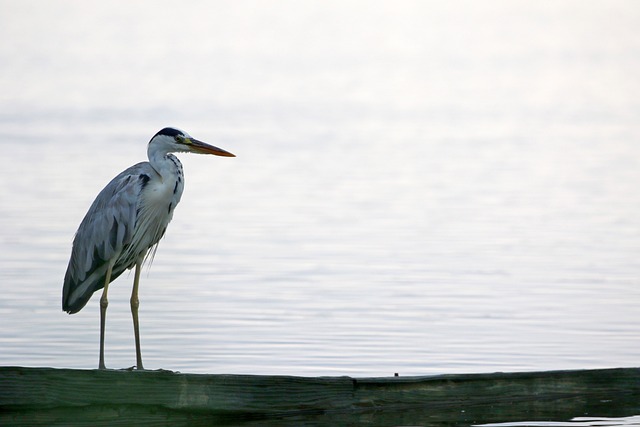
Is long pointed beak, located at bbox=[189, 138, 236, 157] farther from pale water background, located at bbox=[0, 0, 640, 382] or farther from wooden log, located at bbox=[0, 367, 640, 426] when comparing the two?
wooden log, located at bbox=[0, 367, 640, 426]

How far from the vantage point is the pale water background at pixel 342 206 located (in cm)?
1062

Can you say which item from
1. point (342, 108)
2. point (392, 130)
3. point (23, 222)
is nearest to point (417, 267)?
point (23, 222)

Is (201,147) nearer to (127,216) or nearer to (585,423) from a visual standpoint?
(127,216)

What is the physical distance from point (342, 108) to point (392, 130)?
5073mm

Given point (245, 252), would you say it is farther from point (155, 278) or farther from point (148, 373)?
point (148, 373)

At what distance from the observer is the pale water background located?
1062cm

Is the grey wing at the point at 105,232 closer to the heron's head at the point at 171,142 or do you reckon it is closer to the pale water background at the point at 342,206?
the heron's head at the point at 171,142

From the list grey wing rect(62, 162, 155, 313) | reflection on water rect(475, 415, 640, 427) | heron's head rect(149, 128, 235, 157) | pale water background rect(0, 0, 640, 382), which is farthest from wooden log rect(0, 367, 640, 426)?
pale water background rect(0, 0, 640, 382)

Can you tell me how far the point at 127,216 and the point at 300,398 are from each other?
2.05m

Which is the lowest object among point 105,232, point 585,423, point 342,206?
point 585,423

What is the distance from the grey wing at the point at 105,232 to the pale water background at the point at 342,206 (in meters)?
1.38

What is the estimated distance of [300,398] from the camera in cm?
675

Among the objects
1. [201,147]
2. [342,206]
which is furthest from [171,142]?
[342,206]

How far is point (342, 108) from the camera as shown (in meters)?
34.9
